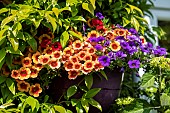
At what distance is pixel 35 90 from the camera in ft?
5.66

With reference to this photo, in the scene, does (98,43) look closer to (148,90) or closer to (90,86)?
(90,86)

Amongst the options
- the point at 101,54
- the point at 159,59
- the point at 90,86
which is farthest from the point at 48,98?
the point at 159,59

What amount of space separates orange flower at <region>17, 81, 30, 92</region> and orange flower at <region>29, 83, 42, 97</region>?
0.02 meters

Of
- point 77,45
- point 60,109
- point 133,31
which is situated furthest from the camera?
point 133,31

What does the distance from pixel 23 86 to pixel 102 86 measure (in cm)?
38

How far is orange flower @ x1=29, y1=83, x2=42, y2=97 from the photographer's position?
1.71 meters

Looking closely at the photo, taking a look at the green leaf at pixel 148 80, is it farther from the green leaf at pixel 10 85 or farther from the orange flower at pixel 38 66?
the green leaf at pixel 10 85

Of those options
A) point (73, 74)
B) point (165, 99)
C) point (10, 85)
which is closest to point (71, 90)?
point (73, 74)

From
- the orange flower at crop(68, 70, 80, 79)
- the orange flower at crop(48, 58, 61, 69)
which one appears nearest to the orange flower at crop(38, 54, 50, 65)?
the orange flower at crop(48, 58, 61, 69)

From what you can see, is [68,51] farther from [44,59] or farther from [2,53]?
[2,53]

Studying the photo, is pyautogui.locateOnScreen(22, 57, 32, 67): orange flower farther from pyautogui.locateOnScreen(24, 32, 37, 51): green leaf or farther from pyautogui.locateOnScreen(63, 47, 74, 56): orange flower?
pyautogui.locateOnScreen(63, 47, 74, 56): orange flower

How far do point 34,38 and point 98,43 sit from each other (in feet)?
1.08

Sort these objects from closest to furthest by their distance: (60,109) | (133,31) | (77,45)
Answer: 1. (60,109)
2. (77,45)
3. (133,31)

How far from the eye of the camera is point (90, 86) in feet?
5.57
